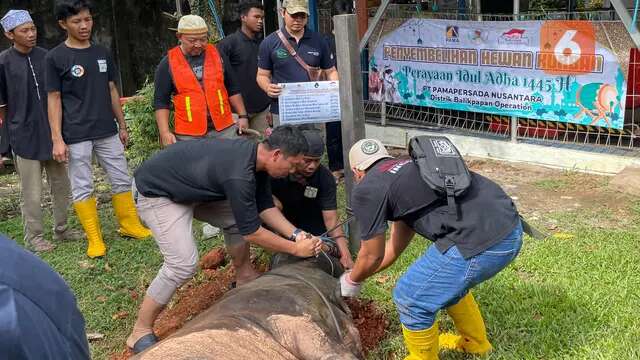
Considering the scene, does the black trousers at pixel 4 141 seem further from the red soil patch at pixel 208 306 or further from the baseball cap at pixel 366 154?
the baseball cap at pixel 366 154

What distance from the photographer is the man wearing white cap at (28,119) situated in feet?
18.6

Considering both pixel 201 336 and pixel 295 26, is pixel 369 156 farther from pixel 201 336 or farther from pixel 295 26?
pixel 295 26

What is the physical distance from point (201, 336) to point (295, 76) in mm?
3551

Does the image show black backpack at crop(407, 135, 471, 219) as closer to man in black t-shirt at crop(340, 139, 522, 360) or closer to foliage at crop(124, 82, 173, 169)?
man in black t-shirt at crop(340, 139, 522, 360)

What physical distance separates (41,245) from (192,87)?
2089 mm

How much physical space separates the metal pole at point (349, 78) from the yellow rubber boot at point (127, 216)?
245 cm

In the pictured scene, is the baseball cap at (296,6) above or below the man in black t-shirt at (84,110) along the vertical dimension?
above

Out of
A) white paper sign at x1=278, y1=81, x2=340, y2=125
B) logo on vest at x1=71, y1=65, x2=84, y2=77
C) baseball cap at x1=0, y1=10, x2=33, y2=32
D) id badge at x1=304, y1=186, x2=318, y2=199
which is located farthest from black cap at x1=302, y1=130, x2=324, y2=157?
baseball cap at x1=0, y1=10, x2=33, y2=32

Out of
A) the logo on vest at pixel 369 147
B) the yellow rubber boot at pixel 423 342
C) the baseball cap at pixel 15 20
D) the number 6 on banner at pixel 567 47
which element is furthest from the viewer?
the number 6 on banner at pixel 567 47

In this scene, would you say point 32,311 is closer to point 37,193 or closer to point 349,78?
point 349,78

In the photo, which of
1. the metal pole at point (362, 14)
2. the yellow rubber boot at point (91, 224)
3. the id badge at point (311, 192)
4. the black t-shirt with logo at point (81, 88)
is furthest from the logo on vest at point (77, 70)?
the metal pole at point (362, 14)

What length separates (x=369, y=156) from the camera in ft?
11.6

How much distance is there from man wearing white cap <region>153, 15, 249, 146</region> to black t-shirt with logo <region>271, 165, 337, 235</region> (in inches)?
46.7

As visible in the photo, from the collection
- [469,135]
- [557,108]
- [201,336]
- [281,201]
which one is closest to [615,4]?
[557,108]
